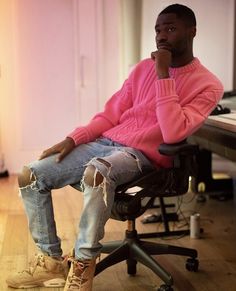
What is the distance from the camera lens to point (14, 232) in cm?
288

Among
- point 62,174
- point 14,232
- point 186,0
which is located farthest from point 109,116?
point 186,0

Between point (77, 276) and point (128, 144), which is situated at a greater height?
point (128, 144)

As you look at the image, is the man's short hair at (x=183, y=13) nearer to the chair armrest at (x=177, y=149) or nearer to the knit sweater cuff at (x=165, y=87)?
the knit sweater cuff at (x=165, y=87)

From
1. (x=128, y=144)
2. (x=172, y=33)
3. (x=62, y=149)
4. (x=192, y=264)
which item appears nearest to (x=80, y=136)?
(x=62, y=149)

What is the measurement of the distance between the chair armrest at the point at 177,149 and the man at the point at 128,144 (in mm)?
27

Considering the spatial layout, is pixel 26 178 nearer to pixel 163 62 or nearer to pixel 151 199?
pixel 151 199

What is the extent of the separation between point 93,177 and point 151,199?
42cm

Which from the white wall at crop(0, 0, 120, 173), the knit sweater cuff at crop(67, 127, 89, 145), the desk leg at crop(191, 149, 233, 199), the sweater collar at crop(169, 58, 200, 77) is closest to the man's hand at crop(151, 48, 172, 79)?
the sweater collar at crop(169, 58, 200, 77)

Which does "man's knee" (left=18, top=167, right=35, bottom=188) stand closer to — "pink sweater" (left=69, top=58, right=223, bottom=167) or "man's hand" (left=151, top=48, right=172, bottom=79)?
"pink sweater" (left=69, top=58, right=223, bottom=167)

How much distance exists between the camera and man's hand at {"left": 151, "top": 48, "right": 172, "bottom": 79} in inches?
78.1

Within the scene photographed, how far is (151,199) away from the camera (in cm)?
215

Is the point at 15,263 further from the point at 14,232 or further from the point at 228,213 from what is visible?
the point at 228,213

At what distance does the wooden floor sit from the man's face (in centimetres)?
Result: 100

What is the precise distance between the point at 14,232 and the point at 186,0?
249 cm
